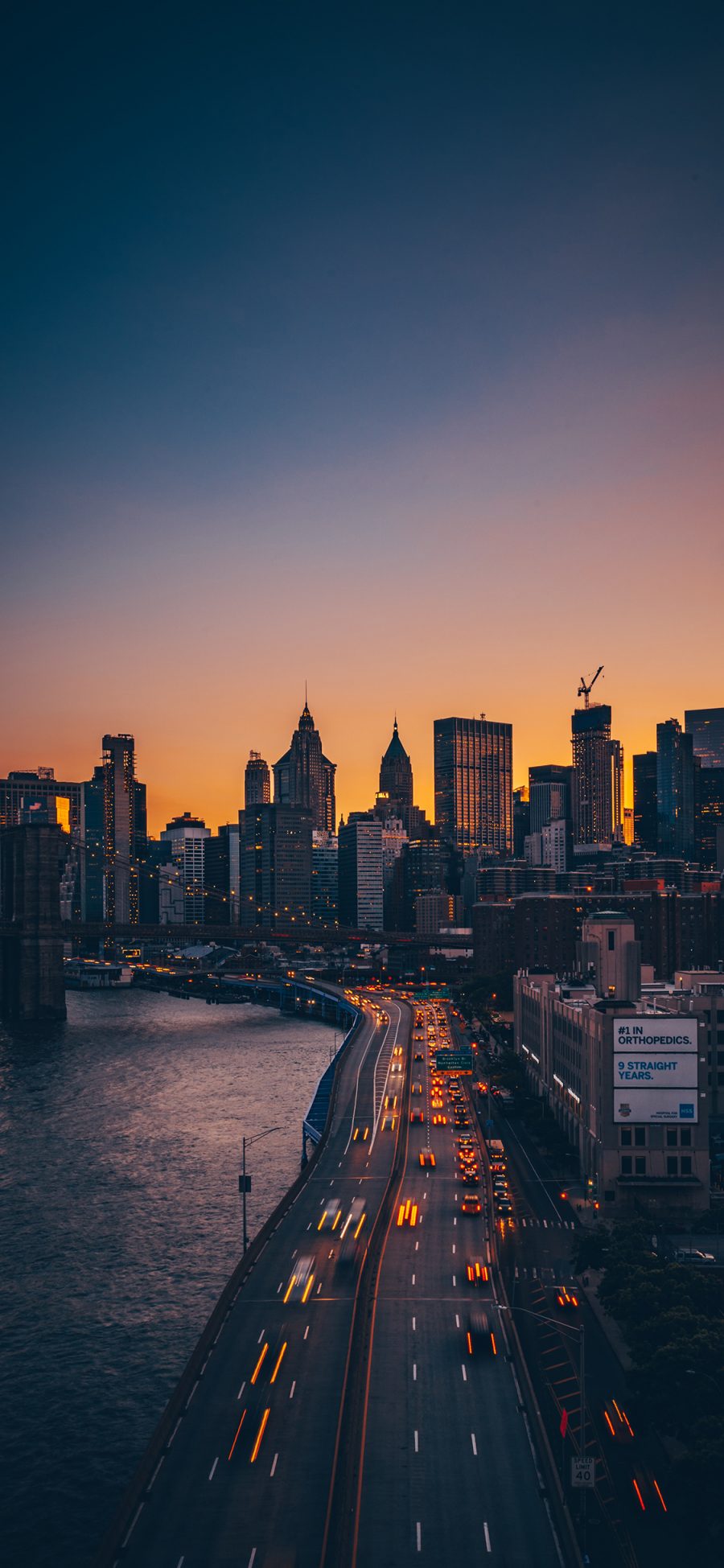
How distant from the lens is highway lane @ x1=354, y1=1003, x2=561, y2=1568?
108ft

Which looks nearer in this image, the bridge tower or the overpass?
the overpass

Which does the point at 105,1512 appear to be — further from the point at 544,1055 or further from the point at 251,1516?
the point at 544,1055

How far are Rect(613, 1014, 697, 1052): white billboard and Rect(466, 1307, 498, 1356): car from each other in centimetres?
2247

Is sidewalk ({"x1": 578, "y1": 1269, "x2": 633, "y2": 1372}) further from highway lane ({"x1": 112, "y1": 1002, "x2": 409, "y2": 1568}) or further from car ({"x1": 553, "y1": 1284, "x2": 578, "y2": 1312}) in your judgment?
highway lane ({"x1": 112, "y1": 1002, "x2": 409, "y2": 1568})

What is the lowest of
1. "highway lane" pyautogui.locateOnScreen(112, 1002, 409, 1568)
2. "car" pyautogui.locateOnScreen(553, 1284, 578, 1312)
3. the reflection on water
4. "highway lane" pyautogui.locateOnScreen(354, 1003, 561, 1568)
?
the reflection on water

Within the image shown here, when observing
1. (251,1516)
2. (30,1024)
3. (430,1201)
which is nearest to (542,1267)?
(430,1201)

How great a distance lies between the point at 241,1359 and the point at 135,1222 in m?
27.9

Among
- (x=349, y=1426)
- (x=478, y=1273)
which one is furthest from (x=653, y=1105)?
(x=349, y=1426)

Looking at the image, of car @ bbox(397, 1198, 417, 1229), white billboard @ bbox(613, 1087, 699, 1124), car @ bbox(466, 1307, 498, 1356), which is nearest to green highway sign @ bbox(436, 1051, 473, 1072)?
car @ bbox(397, 1198, 417, 1229)

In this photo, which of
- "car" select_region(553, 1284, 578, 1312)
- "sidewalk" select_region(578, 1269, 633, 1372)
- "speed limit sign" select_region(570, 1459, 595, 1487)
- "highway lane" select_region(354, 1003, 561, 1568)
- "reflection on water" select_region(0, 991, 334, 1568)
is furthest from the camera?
"car" select_region(553, 1284, 578, 1312)

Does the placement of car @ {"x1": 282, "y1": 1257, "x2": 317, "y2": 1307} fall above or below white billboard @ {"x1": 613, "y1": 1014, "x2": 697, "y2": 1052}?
below

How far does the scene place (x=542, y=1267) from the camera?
55.9 m

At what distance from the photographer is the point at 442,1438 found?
38.3m

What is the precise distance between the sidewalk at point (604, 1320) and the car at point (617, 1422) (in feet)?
6.00
